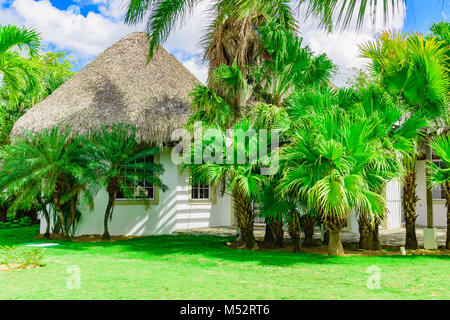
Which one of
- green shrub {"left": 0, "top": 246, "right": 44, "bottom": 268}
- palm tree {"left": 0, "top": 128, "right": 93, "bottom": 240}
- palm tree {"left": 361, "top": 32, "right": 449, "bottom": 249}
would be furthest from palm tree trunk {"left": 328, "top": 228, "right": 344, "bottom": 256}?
palm tree {"left": 0, "top": 128, "right": 93, "bottom": 240}

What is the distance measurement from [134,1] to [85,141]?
196 inches

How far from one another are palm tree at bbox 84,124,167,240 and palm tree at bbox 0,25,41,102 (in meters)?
2.55

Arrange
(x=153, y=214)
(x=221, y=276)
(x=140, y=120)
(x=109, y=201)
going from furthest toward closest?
(x=153, y=214), (x=140, y=120), (x=109, y=201), (x=221, y=276)

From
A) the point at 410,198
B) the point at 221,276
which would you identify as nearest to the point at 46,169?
the point at 221,276

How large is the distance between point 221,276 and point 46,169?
6732 millimetres

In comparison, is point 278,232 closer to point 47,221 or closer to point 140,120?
point 140,120

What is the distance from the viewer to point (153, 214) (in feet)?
43.1

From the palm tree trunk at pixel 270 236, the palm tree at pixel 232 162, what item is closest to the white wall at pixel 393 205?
the palm tree trunk at pixel 270 236

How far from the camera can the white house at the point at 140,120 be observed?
1245 cm

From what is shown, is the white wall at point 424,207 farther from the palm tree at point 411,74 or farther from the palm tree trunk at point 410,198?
the palm tree at point 411,74
